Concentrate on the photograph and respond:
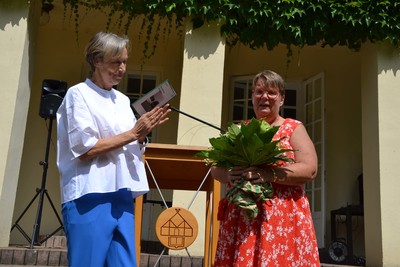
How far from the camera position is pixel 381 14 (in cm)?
554

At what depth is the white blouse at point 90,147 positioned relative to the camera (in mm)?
1780

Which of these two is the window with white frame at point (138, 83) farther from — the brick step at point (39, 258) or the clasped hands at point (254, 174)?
the clasped hands at point (254, 174)

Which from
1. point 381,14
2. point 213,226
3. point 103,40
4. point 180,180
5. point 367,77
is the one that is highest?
point 381,14

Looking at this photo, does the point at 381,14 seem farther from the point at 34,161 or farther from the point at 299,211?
the point at 34,161

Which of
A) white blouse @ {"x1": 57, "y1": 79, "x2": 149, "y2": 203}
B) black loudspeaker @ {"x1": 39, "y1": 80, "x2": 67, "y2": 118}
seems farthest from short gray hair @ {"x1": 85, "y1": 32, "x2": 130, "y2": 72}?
black loudspeaker @ {"x1": 39, "y1": 80, "x2": 67, "y2": 118}

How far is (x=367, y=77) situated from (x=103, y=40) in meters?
4.64

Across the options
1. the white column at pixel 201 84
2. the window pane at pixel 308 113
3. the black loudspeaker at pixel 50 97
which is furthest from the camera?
the window pane at pixel 308 113

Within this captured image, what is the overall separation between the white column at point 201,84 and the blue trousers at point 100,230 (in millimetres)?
3424

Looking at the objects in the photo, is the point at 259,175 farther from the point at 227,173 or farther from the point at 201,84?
the point at 201,84

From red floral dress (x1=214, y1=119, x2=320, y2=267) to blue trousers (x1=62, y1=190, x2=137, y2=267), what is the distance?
17.0 inches

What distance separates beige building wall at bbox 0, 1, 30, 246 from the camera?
5.20 m

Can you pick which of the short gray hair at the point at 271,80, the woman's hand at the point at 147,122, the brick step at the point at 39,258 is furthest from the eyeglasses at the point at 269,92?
the brick step at the point at 39,258

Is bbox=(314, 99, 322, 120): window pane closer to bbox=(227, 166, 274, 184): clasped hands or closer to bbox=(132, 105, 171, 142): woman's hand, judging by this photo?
bbox=(227, 166, 274, 184): clasped hands

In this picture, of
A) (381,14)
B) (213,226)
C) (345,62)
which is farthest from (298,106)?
(213,226)
